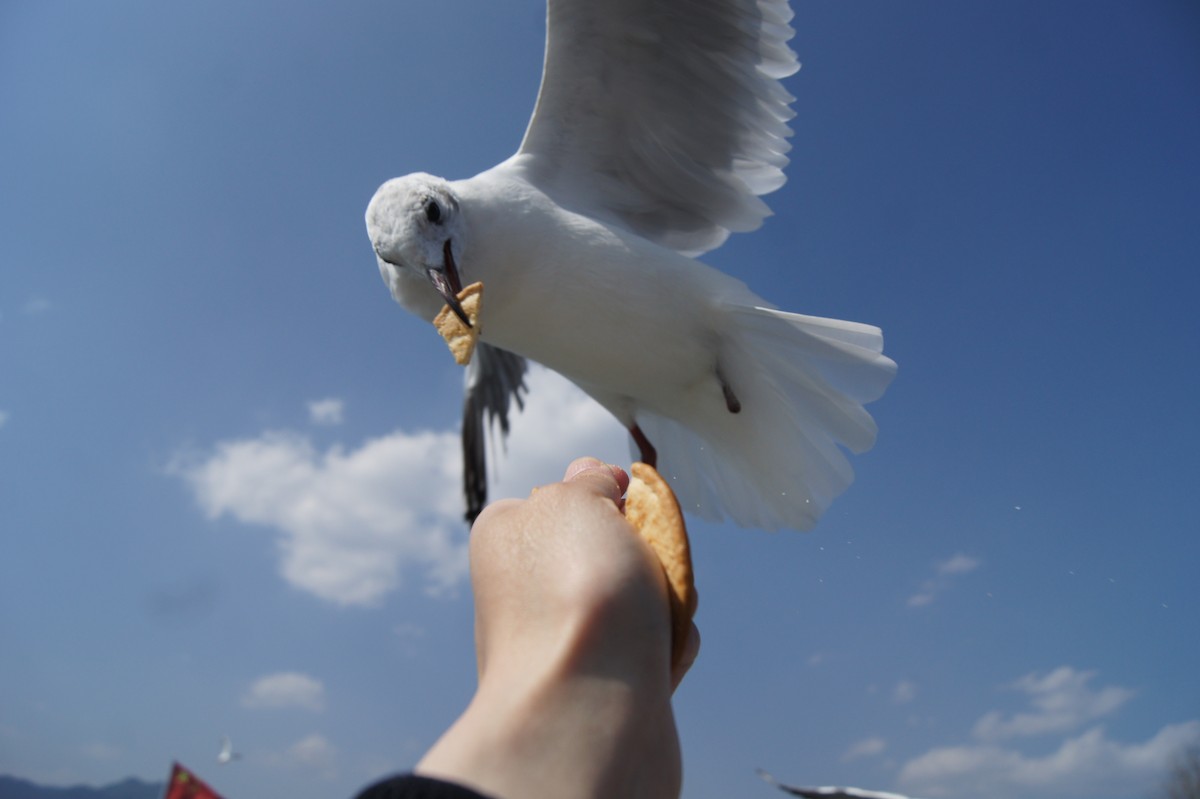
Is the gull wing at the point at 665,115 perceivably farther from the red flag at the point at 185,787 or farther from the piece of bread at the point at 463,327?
the red flag at the point at 185,787

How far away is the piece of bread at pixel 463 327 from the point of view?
1.84 m

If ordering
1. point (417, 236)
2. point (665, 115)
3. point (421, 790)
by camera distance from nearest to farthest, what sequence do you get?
point (421, 790) < point (417, 236) < point (665, 115)

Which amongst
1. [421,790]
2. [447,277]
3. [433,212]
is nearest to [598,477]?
[421,790]

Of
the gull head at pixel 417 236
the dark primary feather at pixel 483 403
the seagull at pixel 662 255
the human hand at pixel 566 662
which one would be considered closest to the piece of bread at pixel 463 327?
the seagull at pixel 662 255

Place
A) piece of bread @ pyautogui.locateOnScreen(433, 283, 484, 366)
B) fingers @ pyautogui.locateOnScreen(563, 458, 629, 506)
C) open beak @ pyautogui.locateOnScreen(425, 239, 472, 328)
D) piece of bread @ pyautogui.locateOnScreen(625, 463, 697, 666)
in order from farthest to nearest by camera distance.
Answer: open beak @ pyautogui.locateOnScreen(425, 239, 472, 328)
piece of bread @ pyautogui.locateOnScreen(433, 283, 484, 366)
fingers @ pyautogui.locateOnScreen(563, 458, 629, 506)
piece of bread @ pyautogui.locateOnScreen(625, 463, 697, 666)

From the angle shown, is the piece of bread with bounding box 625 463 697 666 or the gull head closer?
the piece of bread with bounding box 625 463 697 666

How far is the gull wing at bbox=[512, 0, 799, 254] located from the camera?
9.02ft

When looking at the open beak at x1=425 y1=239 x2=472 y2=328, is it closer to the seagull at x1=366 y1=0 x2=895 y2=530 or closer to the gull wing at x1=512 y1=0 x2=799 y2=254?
the seagull at x1=366 y1=0 x2=895 y2=530

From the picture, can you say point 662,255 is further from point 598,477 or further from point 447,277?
point 598,477

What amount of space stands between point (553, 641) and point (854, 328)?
82.4 inches

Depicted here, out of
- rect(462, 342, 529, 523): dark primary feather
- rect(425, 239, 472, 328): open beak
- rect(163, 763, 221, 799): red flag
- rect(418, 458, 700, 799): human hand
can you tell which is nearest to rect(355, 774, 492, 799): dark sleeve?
rect(418, 458, 700, 799): human hand

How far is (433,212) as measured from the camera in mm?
2361

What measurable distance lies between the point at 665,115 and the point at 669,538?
2.58 meters

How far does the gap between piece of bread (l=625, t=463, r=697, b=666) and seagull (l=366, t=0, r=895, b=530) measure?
1336 mm
